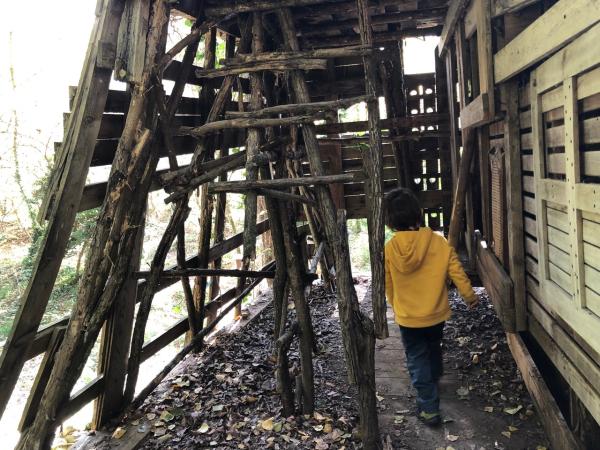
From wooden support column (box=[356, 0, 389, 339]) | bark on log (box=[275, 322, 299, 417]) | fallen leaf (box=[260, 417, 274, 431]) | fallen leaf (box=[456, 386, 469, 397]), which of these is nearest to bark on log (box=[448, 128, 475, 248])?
fallen leaf (box=[456, 386, 469, 397])

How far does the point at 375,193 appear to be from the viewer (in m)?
3.53

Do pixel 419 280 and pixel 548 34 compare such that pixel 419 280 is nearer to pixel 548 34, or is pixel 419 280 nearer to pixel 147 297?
pixel 548 34

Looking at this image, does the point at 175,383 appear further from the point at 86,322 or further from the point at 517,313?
the point at 517,313

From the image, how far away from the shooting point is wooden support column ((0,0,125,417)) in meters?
2.85

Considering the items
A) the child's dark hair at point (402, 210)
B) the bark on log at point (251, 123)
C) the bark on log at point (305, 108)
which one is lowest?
the child's dark hair at point (402, 210)

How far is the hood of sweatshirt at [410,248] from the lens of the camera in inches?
142

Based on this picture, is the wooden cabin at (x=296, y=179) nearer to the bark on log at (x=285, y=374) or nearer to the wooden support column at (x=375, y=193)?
the wooden support column at (x=375, y=193)

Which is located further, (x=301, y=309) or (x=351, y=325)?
(x=301, y=309)

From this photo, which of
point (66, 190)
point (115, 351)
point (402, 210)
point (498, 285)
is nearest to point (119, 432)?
point (115, 351)

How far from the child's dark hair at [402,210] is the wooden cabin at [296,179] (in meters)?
0.18

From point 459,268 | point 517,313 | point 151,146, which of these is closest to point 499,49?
point 459,268

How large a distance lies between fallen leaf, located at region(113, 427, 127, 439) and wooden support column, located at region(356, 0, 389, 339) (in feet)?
6.78

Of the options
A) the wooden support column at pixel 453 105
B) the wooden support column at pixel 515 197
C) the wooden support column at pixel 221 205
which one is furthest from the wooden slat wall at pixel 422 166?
the wooden support column at pixel 515 197

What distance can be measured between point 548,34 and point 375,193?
1.44 metres
